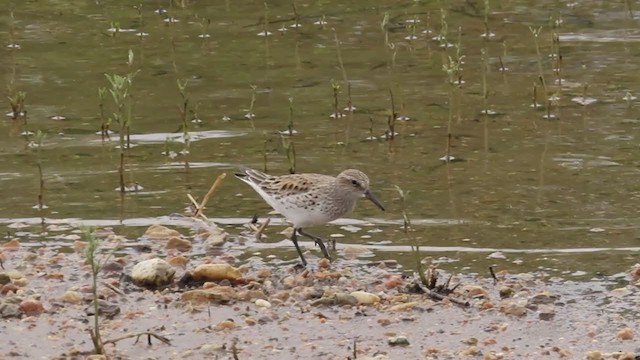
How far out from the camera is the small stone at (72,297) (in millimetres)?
8664

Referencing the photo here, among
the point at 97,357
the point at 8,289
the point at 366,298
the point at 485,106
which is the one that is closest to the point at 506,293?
the point at 366,298

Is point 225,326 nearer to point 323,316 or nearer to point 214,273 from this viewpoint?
point 323,316

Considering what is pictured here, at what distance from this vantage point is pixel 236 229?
34.3ft

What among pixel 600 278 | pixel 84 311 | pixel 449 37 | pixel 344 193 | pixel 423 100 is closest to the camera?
pixel 84 311

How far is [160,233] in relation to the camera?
403 inches

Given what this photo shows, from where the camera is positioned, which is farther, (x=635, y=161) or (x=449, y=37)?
(x=449, y=37)

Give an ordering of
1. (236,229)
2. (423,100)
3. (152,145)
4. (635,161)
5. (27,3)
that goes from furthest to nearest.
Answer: (27,3) → (423,100) → (152,145) → (635,161) → (236,229)

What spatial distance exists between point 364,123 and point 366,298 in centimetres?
476

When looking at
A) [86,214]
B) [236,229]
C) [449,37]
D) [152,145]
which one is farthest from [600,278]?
[449,37]

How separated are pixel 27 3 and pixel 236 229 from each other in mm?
8813

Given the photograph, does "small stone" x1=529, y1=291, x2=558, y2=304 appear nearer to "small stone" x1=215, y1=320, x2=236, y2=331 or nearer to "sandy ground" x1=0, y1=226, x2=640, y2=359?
"sandy ground" x1=0, y1=226, x2=640, y2=359

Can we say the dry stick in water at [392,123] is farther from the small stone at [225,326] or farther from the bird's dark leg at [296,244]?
the small stone at [225,326]

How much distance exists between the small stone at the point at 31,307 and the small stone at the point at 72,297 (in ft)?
0.69

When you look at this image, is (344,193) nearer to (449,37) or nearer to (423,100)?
(423,100)
